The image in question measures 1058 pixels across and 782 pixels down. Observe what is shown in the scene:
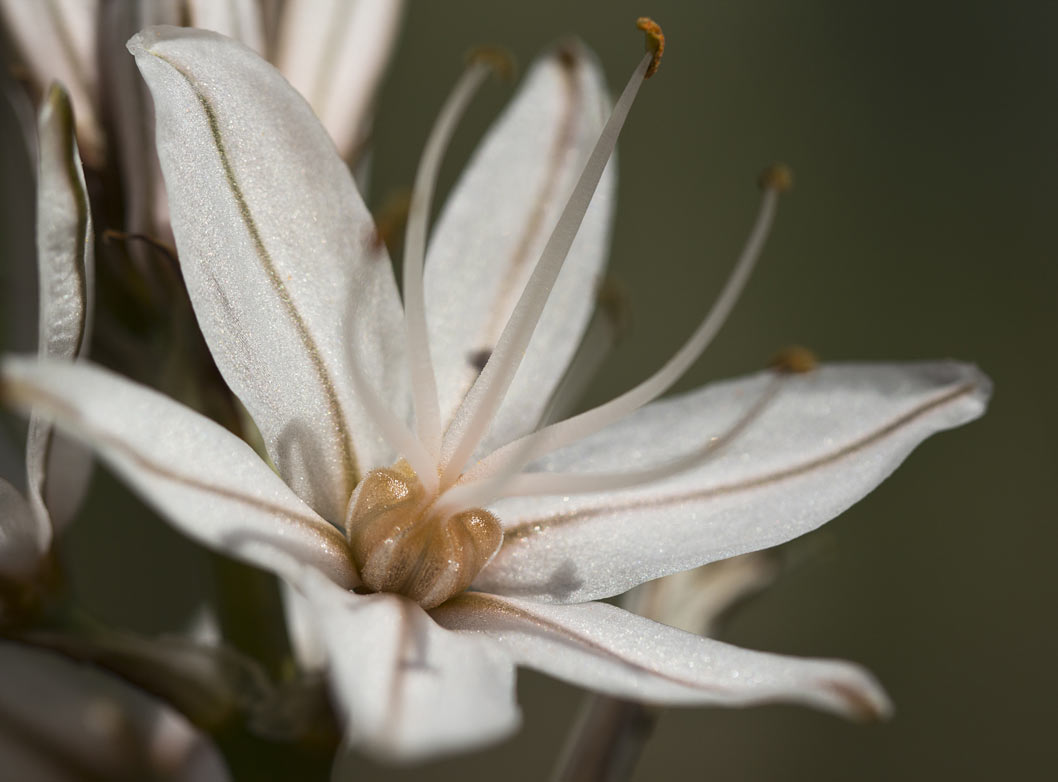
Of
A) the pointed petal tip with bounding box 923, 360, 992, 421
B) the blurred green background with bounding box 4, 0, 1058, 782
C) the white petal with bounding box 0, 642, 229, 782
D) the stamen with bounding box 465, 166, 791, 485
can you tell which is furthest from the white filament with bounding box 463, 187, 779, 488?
the blurred green background with bounding box 4, 0, 1058, 782

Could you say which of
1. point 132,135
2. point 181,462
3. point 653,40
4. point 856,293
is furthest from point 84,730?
point 856,293

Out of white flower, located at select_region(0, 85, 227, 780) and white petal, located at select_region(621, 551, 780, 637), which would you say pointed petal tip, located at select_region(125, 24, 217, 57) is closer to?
white flower, located at select_region(0, 85, 227, 780)

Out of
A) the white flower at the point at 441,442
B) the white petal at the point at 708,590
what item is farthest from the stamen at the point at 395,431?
the white petal at the point at 708,590

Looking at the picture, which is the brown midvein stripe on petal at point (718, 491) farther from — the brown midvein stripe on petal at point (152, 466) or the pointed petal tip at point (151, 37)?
the pointed petal tip at point (151, 37)

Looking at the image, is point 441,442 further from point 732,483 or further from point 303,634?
point 303,634

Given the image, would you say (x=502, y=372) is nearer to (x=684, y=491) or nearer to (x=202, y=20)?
(x=684, y=491)
